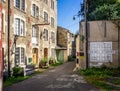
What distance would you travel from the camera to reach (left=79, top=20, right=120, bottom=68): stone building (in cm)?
2428

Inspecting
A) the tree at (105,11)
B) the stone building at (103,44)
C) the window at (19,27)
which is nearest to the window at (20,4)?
the window at (19,27)

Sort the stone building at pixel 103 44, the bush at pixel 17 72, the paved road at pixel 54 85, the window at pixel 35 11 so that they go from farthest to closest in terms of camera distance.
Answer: the window at pixel 35 11 < the stone building at pixel 103 44 < the bush at pixel 17 72 < the paved road at pixel 54 85

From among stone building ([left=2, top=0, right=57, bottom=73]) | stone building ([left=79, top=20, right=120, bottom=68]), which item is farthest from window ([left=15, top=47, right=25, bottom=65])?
stone building ([left=79, top=20, right=120, bottom=68])

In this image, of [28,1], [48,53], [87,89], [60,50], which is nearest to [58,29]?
[60,50]

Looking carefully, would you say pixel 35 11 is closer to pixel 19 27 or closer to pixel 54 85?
pixel 19 27

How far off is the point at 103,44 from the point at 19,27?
8.66 metres

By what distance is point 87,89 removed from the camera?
45.5ft

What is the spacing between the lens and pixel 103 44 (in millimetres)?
24438

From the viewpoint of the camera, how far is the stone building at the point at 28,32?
2278 cm

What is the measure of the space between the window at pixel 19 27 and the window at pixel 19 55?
160 centimetres

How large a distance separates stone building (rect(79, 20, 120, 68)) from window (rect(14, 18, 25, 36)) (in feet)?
21.9

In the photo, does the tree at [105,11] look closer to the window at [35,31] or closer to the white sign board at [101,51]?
the white sign board at [101,51]

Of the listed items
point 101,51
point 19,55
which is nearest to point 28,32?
point 19,55

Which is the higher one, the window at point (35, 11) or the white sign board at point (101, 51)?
the window at point (35, 11)
